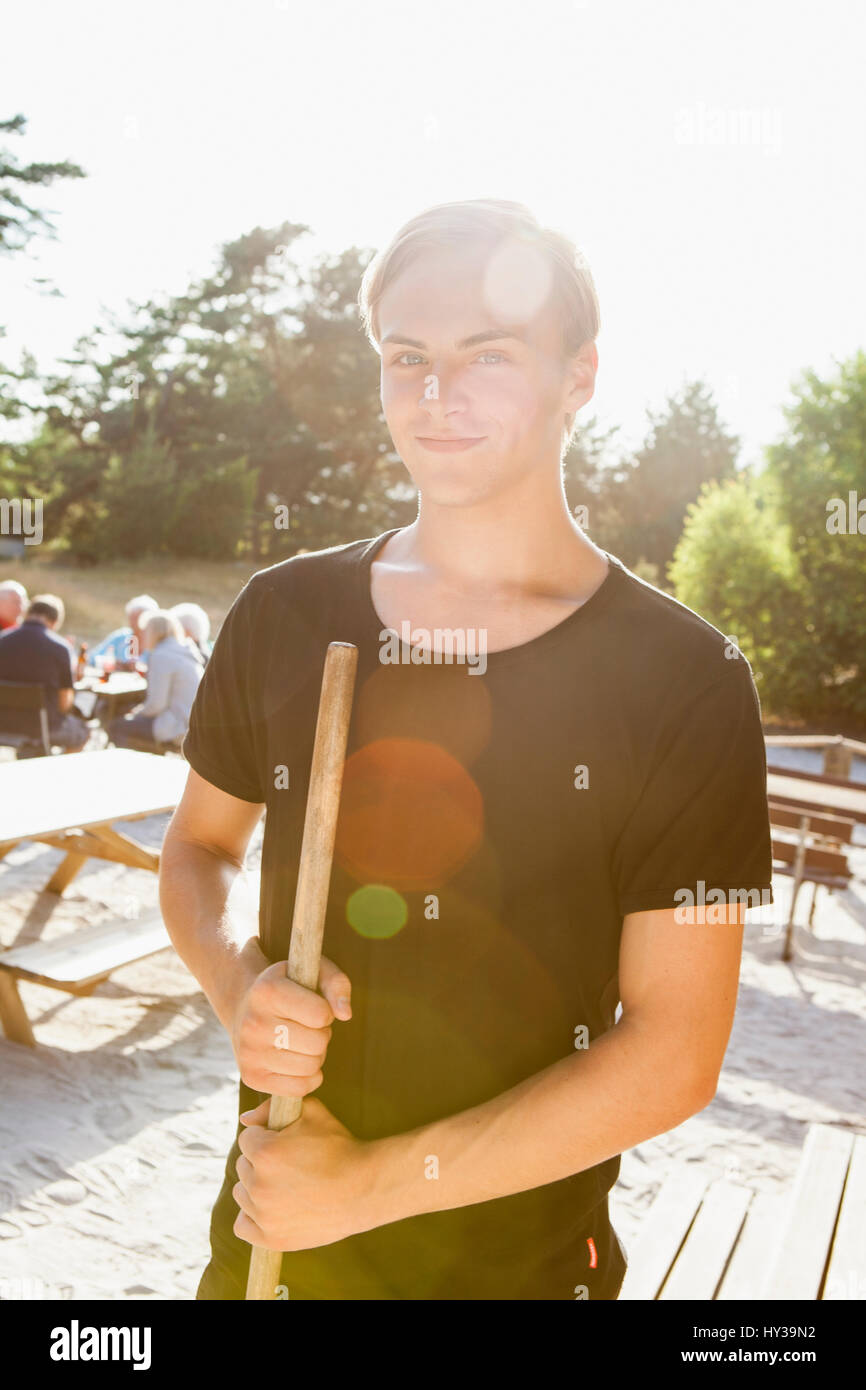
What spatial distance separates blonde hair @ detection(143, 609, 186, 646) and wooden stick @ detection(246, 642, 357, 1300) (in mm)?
7627

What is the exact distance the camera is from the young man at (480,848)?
115 centimetres

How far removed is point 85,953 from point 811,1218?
3393mm

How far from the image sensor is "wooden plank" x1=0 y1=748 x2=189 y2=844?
4.97 meters

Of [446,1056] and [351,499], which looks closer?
[446,1056]

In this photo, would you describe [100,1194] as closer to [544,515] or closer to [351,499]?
[544,515]

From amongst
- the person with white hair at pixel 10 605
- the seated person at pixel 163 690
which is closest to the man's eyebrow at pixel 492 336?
the seated person at pixel 163 690

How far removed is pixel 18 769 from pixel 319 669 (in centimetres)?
498

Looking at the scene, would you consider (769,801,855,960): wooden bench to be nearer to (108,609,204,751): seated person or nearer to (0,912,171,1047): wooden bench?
(0,912,171,1047): wooden bench


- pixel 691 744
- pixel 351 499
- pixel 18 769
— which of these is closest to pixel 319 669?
pixel 691 744

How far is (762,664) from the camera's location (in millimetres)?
17594

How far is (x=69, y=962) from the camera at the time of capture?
15.8ft

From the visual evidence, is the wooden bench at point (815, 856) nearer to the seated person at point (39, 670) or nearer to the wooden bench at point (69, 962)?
the wooden bench at point (69, 962)

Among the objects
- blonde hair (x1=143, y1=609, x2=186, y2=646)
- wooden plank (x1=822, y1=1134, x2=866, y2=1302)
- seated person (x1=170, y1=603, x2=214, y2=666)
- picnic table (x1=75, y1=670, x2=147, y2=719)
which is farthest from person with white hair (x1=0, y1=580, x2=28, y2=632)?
wooden plank (x1=822, y1=1134, x2=866, y2=1302)
